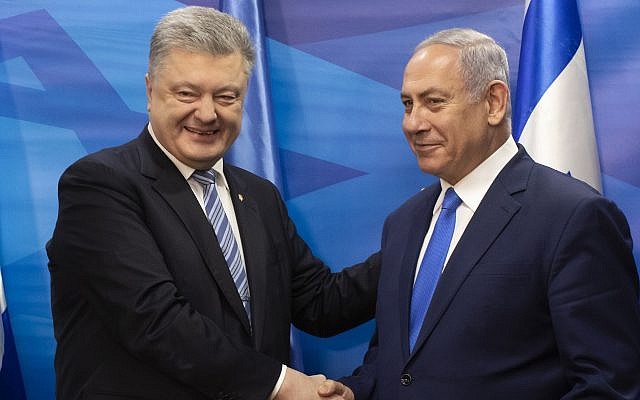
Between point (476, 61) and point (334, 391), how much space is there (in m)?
1.05

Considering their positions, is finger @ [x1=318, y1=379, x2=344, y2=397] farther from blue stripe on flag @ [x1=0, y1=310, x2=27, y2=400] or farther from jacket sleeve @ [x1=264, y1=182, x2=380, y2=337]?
blue stripe on flag @ [x1=0, y1=310, x2=27, y2=400]

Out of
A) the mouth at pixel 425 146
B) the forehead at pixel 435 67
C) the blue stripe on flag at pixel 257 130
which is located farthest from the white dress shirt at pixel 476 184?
the blue stripe on flag at pixel 257 130

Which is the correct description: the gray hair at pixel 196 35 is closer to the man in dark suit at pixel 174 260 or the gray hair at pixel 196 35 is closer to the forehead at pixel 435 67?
the man in dark suit at pixel 174 260

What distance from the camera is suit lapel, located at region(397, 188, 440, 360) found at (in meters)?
2.54

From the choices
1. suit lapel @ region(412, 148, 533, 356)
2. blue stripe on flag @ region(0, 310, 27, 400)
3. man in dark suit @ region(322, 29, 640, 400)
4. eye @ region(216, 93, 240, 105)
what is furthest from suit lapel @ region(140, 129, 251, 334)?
blue stripe on flag @ region(0, 310, 27, 400)

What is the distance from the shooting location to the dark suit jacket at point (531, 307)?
222 centimetres

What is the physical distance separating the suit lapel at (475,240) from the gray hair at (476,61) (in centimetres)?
26

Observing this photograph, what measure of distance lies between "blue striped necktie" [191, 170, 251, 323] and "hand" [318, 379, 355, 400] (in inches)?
12.1

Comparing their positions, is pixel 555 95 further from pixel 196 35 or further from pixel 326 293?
pixel 196 35

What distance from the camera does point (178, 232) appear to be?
8.93 ft

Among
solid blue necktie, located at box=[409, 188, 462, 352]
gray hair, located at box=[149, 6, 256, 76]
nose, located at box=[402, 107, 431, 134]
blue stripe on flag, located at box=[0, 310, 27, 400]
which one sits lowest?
blue stripe on flag, located at box=[0, 310, 27, 400]

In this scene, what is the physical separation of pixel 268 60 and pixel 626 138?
1.40 m

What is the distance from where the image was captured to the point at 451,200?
2.62m

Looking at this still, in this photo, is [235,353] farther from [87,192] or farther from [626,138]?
[626,138]
